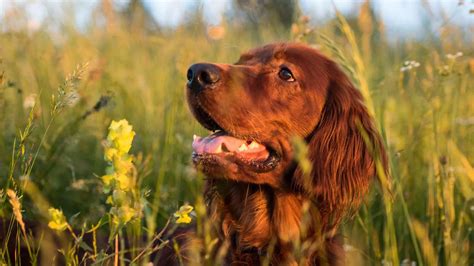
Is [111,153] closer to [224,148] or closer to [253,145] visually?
[224,148]

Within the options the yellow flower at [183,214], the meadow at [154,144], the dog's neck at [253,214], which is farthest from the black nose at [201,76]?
the yellow flower at [183,214]

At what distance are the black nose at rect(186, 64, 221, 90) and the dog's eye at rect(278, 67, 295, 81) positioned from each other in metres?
0.41

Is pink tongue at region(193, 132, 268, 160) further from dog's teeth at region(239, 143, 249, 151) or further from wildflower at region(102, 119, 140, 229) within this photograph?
wildflower at region(102, 119, 140, 229)

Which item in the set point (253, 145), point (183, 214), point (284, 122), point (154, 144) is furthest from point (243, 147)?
point (183, 214)

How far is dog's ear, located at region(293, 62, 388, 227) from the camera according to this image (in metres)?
2.70

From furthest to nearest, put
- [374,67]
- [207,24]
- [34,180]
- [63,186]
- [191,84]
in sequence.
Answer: [374,67]
[207,24]
[63,186]
[34,180]
[191,84]

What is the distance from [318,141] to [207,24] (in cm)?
162

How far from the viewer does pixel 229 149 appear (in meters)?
2.58

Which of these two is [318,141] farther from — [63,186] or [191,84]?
[63,186]

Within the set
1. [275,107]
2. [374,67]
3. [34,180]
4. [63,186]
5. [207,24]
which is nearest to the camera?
[275,107]

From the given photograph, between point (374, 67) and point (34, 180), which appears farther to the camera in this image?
point (374, 67)

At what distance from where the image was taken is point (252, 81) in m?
2.73

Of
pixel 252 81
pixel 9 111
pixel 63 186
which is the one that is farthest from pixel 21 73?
pixel 252 81

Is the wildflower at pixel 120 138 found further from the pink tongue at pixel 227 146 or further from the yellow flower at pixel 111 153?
the pink tongue at pixel 227 146
